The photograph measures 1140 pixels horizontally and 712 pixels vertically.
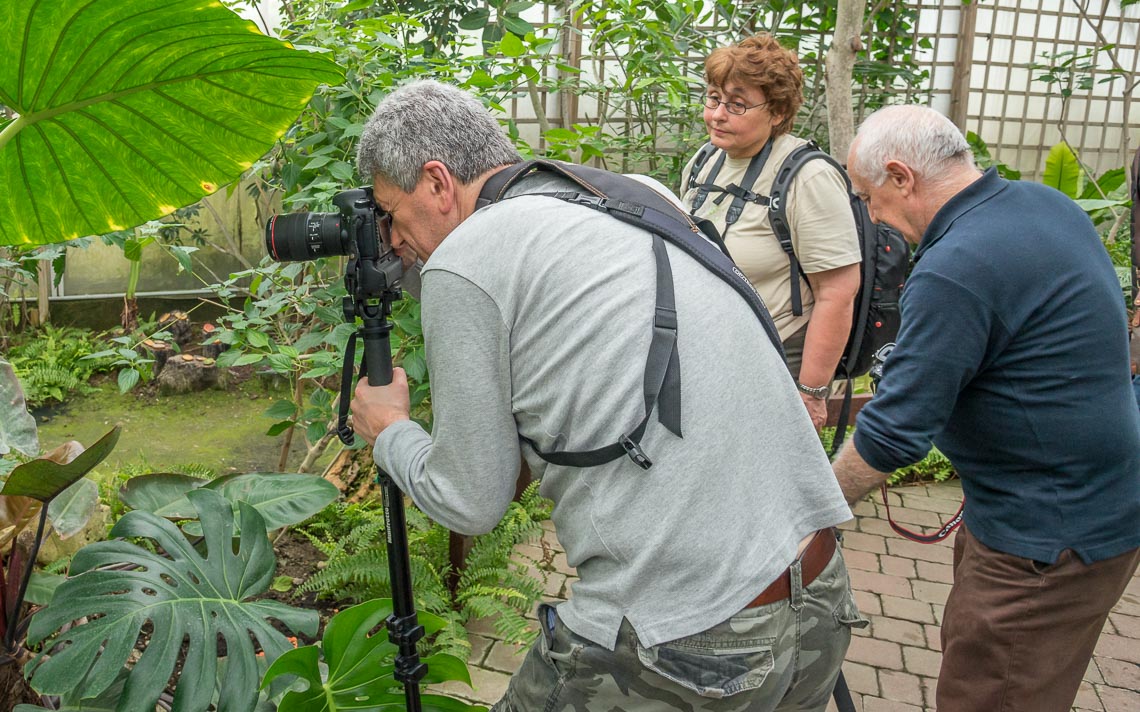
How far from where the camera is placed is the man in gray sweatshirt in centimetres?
146

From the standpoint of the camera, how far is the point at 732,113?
3.02m

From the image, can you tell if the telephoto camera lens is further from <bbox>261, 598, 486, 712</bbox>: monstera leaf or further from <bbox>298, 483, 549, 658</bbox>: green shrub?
<bbox>298, 483, 549, 658</bbox>: green shrub

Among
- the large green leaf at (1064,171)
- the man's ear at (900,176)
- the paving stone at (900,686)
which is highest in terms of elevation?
the man's ear at (900,176)

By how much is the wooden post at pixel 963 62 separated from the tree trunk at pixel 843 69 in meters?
2.69

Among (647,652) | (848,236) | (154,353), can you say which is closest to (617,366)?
(647,652)

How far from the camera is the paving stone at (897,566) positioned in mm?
3967

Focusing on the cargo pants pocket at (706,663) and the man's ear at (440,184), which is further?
the man's ear at (440,184)

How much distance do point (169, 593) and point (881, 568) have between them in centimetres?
289

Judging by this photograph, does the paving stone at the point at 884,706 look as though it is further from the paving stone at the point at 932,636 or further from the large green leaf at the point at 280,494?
the large green leaf at the point at 280,494

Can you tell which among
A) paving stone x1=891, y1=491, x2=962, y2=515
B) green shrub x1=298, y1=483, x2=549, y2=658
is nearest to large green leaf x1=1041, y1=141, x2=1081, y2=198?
paving stone x1=891, y1=491, x2=962, y2=515

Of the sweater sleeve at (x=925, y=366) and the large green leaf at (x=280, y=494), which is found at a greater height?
the sweater sleeve at (x=925, y=366)

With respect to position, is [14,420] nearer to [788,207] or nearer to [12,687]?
[12,687]

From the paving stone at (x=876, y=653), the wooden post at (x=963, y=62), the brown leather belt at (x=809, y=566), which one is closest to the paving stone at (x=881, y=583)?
the paving stone at (x=876, y=653)

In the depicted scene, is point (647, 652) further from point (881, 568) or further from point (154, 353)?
point (154, 353)
